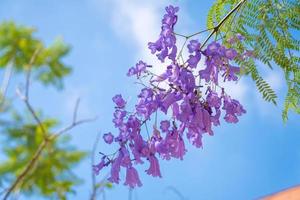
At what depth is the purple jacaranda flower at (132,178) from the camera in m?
0.90

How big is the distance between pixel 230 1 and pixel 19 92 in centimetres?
184

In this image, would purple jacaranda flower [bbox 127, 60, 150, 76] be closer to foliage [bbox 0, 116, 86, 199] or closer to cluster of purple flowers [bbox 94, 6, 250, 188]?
cluster of purple flowers [bbox 94, 6, 250, 188]

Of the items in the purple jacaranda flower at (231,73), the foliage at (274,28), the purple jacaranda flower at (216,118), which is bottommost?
the purple jacaranda flower at (216,118)

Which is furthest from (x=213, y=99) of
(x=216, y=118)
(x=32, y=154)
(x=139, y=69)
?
(x=32, y=154)

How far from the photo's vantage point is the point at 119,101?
0.93 meters

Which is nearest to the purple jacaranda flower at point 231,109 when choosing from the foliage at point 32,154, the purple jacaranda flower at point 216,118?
the purple jacaranda flower at point 216,118

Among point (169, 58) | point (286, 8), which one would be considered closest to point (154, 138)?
point (169, 58)

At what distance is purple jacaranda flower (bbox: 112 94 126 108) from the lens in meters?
0.93

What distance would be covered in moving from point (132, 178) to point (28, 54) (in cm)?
728

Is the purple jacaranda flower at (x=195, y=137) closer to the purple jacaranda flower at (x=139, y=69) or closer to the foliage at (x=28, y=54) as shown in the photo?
the purple jacaranda flower at (x=139, y=69)

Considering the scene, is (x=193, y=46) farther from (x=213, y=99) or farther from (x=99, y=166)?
(x=99, y=166)

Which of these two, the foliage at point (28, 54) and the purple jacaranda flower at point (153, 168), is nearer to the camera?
the purple jacaranda flower at point (153, 168)

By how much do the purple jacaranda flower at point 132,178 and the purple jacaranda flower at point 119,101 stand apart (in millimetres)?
112

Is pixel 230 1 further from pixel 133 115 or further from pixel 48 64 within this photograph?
pixel 48 64
